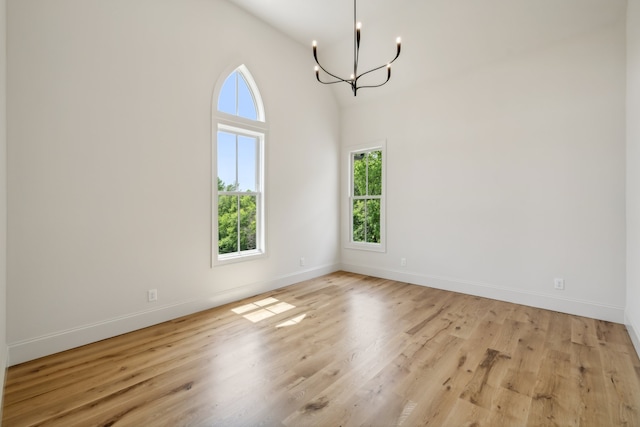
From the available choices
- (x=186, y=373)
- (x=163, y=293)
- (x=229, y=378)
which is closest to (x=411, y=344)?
(x=229, y=378)

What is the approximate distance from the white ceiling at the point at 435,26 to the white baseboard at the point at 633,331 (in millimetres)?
3003

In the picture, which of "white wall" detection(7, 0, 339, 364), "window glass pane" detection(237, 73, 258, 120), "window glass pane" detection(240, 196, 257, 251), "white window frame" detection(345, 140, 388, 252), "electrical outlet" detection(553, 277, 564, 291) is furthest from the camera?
"white window frame" detection(345, 140, 388, 252)

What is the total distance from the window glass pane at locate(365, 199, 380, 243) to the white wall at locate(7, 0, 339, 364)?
78.8 inches

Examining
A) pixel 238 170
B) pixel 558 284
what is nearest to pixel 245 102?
pixel 238 170

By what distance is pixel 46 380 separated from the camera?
206 cm

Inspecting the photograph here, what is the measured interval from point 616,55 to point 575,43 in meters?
0.40

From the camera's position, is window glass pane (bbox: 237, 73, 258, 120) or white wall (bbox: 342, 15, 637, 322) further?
window glass pane (bbox: 237, 73, 258, 120)

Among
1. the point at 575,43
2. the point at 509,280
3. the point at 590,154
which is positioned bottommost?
the point at 509,280

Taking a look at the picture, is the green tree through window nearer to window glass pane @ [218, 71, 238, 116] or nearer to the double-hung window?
the double-hung window

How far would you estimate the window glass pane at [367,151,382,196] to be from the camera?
16.5 ft

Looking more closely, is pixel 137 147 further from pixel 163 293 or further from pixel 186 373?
pixel 186 373

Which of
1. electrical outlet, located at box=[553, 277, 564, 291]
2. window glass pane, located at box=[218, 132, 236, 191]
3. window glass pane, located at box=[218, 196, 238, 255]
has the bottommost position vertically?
electrical outlet, located at box=[553, 277, 564, 291]

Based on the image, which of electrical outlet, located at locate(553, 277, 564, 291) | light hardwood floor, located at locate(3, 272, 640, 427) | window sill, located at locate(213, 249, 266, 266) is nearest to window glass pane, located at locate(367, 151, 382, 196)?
window sill, located at locate(213, 249, 266, 266)

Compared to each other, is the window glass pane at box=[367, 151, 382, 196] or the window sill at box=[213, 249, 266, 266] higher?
the window glass pane at box=[367, 151, 382, 196]
